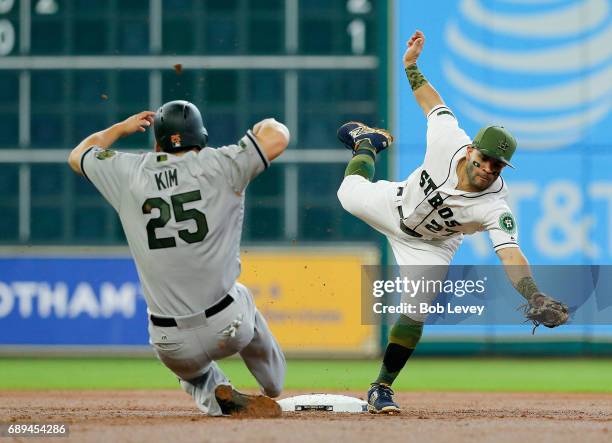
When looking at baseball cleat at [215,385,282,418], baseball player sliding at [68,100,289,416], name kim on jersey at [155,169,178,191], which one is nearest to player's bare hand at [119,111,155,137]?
baseball player sliding at [68,100,289,416]

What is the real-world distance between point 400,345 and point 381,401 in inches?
12.7

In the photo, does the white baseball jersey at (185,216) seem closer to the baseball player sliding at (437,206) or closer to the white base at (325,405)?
the baseball player sliding at (437,206)

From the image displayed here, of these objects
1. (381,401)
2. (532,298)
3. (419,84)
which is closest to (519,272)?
(532,298)

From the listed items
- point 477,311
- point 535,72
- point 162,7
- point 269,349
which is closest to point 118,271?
point 162,7

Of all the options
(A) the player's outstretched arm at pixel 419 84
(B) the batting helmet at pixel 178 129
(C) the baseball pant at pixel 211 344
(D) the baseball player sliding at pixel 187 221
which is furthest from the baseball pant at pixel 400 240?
(B) the batting helmet at pixel 178 129

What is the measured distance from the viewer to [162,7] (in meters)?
12.0

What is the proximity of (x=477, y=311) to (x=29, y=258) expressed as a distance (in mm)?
4705

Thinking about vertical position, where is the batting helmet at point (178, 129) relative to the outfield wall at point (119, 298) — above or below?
above

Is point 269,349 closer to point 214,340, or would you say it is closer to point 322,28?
point 214,340

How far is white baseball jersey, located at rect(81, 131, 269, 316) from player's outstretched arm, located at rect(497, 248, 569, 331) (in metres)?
1.37

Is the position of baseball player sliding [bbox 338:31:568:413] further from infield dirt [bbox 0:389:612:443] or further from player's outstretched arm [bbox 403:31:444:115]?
infield dirt [bbox 0:389:612:443]

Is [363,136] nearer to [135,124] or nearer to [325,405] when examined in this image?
[325,405]

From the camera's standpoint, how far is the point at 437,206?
6004 mm

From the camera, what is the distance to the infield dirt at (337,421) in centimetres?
467
